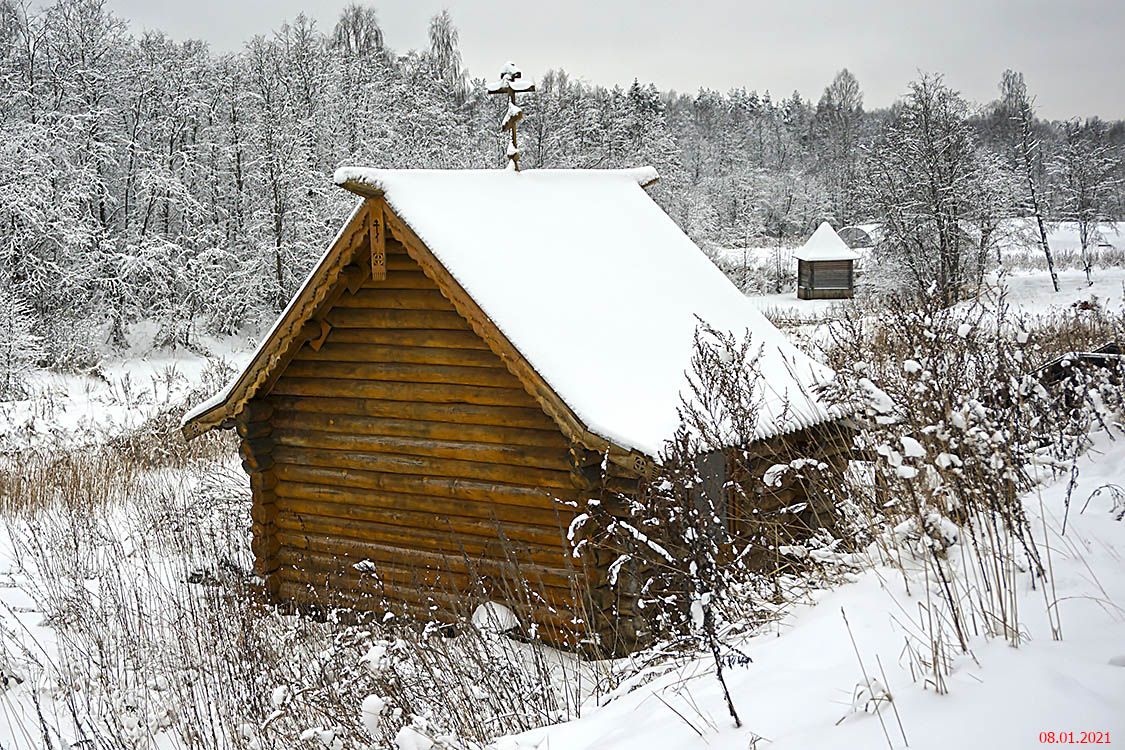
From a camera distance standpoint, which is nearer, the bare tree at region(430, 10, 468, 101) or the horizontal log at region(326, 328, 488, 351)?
the horizontal log at region(326, 328, 488, 351)

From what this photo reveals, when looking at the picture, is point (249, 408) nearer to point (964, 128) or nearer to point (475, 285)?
point (475, 285)

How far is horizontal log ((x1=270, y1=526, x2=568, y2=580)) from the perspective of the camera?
7.43m

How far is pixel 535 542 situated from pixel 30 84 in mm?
32890

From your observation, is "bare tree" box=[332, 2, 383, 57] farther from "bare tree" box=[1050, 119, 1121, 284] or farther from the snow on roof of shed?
the snow on roof of shed

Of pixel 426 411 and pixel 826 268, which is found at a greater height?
pixel 826 268

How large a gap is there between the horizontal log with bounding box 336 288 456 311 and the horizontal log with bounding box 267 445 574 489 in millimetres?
1385

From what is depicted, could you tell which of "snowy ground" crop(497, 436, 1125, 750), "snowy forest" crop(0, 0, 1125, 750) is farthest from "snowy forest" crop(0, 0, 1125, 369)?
"snowy ground" crop(497, 436, 1125, 750)

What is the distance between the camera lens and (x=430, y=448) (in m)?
8.01

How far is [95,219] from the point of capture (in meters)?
32.4

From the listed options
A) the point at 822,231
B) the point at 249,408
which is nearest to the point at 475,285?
the point at 249,408

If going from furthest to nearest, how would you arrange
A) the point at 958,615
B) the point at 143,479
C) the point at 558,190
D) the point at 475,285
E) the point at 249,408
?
the point at 143,479 → the point at 558,190 → the point at 249,408 → the point at 475,285 → the point at 958,615

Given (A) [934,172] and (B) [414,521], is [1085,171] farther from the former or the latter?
(B) [414,521]

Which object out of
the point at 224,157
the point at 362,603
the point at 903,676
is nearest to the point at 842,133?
the point at 224,157

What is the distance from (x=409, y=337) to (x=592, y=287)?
1.80m
